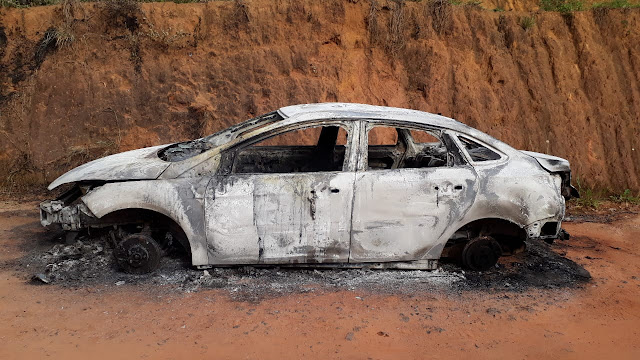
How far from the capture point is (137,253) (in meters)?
5.50

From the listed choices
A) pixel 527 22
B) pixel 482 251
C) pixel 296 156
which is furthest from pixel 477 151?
pixel 527 22

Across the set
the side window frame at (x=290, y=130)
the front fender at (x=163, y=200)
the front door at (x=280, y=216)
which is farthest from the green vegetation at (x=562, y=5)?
the front fender at (x=163, y=200)

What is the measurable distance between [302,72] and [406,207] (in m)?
5.60

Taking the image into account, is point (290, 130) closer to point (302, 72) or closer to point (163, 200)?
point (163, 200)

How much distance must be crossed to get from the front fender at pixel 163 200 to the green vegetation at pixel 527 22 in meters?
8.30

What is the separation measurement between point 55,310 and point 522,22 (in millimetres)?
9937

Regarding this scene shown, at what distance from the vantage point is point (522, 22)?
10.9 m

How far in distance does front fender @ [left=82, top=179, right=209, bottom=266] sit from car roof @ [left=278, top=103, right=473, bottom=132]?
1.25m

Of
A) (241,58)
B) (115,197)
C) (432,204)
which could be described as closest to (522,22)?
(241,58)

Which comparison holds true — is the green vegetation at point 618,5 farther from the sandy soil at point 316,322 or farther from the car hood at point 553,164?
the sandy soil at point 316,322

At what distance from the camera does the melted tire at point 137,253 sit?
550 cm

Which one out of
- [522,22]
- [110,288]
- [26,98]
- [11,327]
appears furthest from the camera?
[522,22]

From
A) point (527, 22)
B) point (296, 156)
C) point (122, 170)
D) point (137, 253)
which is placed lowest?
point (137, 253)

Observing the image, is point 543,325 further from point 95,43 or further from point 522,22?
point 95,43
